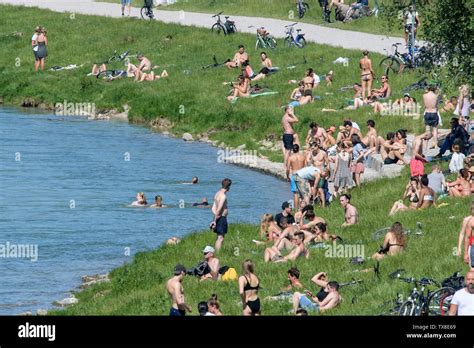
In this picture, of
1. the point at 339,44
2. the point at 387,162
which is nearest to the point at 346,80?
the point at 339,44

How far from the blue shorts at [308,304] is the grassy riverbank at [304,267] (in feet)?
1.35

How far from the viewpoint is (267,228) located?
39.7 metres

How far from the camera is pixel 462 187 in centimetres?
3947

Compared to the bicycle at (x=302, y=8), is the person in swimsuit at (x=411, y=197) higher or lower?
lower

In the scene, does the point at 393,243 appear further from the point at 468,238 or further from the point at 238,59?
the point at 238,59

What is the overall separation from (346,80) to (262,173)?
7563 mm

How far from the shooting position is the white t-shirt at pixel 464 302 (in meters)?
26.6

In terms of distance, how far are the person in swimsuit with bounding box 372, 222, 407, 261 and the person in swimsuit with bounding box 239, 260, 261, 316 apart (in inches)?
177

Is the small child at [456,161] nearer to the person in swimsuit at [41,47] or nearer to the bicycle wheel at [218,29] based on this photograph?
the bicycle wheel at [218,29]

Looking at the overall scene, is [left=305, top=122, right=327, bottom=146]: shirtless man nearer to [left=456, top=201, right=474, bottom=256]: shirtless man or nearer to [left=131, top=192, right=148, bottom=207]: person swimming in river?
[left=131, top=192, right=148, bottom=207]: person swimming in river

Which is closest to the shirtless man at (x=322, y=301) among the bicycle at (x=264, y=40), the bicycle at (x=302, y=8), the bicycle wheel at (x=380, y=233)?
the bicycle wheel at (x=380, y=233)

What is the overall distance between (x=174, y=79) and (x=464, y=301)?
1533 inches

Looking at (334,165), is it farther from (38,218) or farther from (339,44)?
(339,44)
